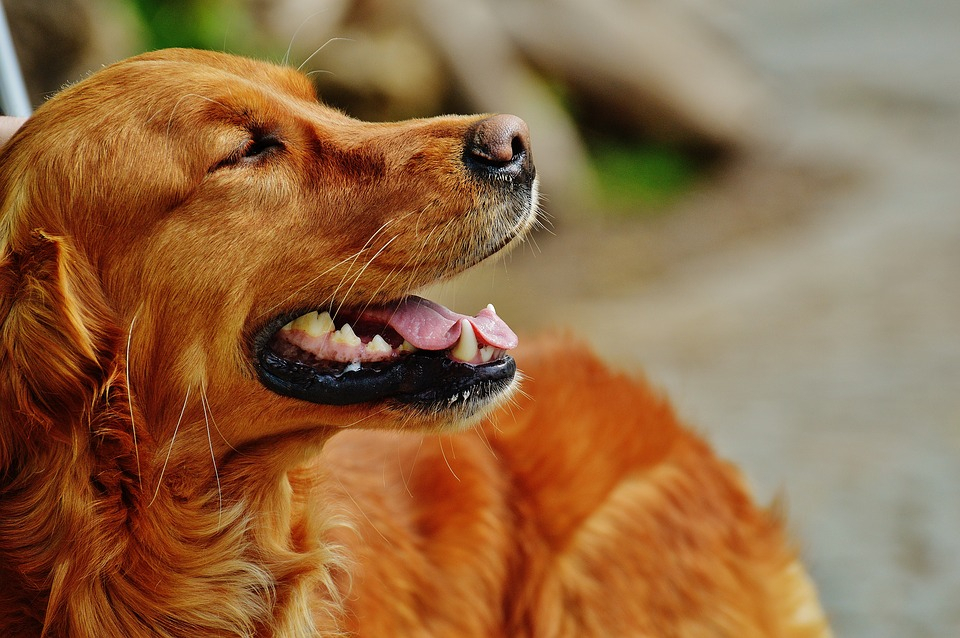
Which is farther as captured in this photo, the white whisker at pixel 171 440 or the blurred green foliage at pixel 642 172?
the blurred green foliage at pixel 642 172

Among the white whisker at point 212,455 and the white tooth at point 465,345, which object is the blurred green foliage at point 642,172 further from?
the white whisker at point 212,455

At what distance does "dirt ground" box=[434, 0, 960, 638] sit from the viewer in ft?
14.8

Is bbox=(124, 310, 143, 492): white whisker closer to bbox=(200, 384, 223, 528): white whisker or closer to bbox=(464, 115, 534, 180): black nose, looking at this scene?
bbox=(200, 384, 223, 528): white whisker

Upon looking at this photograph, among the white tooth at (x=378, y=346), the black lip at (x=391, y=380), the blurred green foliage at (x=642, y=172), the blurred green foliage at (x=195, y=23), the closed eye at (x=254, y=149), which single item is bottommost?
the blurred green foliage at (x=642, y=172)

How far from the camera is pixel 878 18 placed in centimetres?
1662

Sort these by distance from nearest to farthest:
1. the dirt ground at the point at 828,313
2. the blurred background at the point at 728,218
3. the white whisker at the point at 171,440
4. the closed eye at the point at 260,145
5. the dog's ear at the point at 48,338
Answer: the dog's ear at the point at 48,338 < the white whisker at the point at 171,440 < the closed eye at the point at 260,145 < the dirt ground at the point at 828,313 < the blurred background at the point at 728,218

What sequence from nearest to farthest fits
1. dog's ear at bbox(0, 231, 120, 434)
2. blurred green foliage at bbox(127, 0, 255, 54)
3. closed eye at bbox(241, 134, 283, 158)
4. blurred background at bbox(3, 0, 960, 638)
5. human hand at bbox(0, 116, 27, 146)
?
dog's ear at bbox(0, 231, 120, 434) → closed eye at bbox(241, 134, 283, 158) → human hand at bbox(0, 116, 27, 146) → blurred background at bbox(3, 0, 960, 638) → blurred green foliage at bbox(127, 0, 255, 54)

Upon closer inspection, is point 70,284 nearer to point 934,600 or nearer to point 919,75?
point 934,600

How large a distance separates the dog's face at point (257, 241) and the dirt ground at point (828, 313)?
1.19ft

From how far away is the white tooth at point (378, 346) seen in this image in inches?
94.4

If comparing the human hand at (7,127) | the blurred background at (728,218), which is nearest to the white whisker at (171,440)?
the human hand at (7,127)

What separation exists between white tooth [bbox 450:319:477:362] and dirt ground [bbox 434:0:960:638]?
324mm

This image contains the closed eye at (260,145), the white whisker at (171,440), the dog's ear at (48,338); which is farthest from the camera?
the closed eye at (260,145)

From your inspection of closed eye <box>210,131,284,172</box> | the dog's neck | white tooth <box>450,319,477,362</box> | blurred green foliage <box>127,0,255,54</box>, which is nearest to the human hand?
closed eye <box>210,131,284,172</box>
